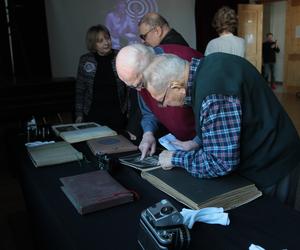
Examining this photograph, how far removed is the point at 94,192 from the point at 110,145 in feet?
1.89

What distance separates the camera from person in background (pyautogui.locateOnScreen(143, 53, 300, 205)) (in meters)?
1.04

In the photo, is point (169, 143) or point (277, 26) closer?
point (169, 143)

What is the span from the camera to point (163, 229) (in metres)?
0.81

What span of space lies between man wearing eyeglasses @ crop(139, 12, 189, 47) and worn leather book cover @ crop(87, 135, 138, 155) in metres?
0.63

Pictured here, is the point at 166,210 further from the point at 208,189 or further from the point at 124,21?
the point at 124,21

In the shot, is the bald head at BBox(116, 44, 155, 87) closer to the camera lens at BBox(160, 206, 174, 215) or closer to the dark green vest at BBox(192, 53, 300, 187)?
the dark green vest at BBox(192, 53, 300, 187)

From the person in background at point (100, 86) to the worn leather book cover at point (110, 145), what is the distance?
0.91 m

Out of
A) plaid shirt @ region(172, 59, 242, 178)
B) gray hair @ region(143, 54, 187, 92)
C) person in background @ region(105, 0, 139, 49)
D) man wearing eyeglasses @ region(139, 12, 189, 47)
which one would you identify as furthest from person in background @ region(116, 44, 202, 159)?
person in background @ region(105, 0, 139, 49)

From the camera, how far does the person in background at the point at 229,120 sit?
104 centimetres

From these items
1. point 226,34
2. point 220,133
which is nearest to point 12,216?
point 220,133

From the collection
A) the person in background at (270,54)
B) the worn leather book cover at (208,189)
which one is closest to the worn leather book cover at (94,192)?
the worn leather book cover at (208,189)

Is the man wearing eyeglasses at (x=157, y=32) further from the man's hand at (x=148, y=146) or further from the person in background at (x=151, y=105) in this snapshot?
the man's hand at (x=148, y=146)

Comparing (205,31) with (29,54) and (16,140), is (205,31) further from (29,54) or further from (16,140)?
(16,140)

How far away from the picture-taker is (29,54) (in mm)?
5188
